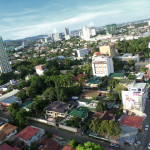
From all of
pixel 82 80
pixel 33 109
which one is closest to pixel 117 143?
pixel 33 109

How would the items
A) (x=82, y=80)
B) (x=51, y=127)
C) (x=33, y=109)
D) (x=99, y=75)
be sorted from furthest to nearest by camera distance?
(x=99, y=75) → (x=82, y=80) → (x=33, y=109) → (x=51, y=127)

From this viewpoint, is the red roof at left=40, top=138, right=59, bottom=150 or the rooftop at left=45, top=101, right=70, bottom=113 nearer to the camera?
the red roof at left=40, top=138, right=59, bottom=150

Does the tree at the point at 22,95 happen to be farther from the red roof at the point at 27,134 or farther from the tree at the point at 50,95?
the red roof at the point at 27,134

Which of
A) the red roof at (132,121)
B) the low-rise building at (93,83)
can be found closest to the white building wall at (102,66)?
the low-rise building at (93,83)

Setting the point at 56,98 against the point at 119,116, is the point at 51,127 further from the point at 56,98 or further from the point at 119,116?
the point at 119,116

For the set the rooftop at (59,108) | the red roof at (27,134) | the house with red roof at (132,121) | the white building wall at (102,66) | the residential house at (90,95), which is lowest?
the house with red roof at (132,121)

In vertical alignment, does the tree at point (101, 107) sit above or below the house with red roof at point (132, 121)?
above

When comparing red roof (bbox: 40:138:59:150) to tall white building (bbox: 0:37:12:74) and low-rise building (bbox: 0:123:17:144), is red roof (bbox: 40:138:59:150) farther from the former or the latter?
tall white building (bbox: 0:37:12:74)

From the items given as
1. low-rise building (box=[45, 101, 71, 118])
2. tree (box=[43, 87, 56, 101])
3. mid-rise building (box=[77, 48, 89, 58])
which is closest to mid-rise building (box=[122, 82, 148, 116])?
low-rise building (box=[45, 101, 71, 118])
